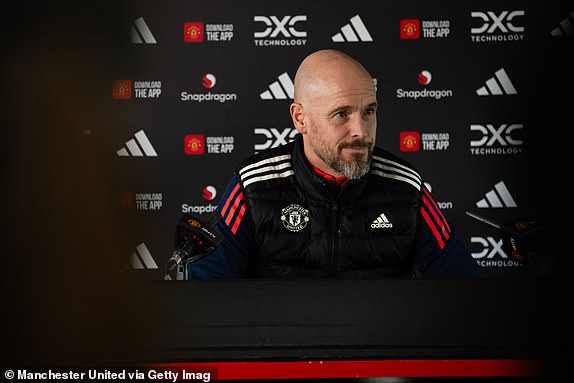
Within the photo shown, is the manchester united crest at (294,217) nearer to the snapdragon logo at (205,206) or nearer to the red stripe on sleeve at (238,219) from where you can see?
the red stripe on sleeve at (238,219)

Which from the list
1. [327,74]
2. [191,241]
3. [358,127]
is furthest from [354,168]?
[191,241]

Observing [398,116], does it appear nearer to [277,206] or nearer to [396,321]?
[277,206]

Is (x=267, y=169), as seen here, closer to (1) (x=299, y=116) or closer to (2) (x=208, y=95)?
(1) (x=299, y=116)

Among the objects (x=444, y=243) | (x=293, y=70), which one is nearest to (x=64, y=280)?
(x=444, y=243)

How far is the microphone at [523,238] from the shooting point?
0.89m

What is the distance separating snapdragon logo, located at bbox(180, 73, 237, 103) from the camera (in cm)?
321

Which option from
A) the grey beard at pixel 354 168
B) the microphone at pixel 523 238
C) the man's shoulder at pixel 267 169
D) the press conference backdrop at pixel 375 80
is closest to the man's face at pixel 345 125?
the grey beard at pixel 354 168

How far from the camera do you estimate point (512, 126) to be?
10.5 ft

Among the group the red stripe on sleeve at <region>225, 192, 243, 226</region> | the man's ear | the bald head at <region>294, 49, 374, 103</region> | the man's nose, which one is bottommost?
the red stripe on sleeve at <region>225, 192, 243, 226</region>

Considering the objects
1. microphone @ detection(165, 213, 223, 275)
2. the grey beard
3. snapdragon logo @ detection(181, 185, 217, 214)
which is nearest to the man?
the grey beard

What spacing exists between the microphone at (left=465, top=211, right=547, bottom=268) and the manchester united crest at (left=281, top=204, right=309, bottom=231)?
556mm

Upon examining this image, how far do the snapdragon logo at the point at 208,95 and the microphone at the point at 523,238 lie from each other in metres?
A: 2.31

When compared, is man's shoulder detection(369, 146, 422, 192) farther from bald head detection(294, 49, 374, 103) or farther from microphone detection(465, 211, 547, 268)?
microphone detection(465, 211, 547, 268)

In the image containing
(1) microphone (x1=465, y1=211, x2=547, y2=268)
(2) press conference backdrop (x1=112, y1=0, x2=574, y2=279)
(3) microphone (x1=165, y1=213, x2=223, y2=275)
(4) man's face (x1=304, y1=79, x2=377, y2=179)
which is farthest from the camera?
(2) press conference backdrop (x1=112, y1=0, x2=574, y2=279)
